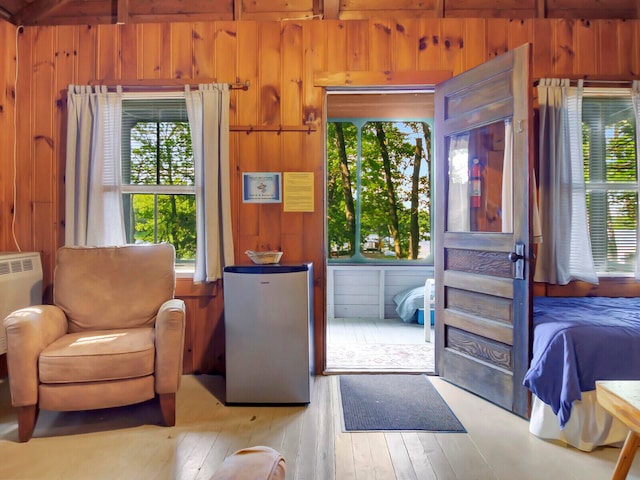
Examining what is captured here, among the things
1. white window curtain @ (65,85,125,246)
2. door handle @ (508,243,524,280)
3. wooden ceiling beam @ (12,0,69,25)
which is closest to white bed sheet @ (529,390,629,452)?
door handle @ (508,243,524,280)

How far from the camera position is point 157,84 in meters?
2.97

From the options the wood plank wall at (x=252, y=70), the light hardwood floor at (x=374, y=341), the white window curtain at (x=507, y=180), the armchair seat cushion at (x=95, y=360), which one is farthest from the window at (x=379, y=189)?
the armchair seat cushion at (x=95, y=360)

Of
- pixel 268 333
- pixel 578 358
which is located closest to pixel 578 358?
pixel 578 358

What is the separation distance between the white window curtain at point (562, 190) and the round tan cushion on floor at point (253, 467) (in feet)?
8.94

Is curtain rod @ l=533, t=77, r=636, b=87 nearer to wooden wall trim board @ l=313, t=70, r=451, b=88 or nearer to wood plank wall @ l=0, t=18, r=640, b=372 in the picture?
wood plank wall @ l=0, t=18, r=640, b=372

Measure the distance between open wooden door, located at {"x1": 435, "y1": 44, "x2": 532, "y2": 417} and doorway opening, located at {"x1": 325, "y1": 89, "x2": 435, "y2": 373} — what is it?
2027 millimetres

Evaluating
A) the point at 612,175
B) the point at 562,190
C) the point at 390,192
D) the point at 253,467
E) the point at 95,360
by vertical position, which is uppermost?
the point at 390,192

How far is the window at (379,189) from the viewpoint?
5195 millimetres

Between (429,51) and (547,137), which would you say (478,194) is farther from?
(429,51)

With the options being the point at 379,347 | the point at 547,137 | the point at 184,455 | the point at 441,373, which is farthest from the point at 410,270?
the point at 184,455

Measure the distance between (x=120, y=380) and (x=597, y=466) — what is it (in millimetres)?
2424

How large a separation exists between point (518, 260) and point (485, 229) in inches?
15.3

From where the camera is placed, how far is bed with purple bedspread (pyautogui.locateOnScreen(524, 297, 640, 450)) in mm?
1954

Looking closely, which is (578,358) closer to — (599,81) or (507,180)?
(507,180)
